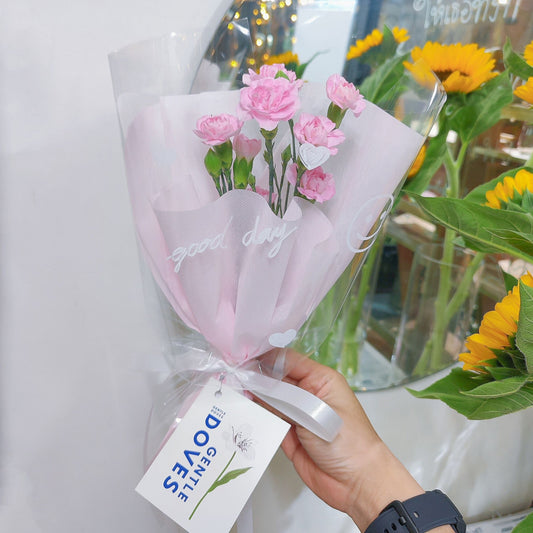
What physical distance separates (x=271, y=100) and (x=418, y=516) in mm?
490

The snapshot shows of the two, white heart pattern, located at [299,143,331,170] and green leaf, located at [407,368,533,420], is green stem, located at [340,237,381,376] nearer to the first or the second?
green leaf, located at [407,368,533,420]

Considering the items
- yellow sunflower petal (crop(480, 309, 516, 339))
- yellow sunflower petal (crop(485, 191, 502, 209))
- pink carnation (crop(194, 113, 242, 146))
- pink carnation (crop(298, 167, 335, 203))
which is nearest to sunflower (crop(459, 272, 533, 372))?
yellow sunflower petal (crop(480, 309, 516, 339))

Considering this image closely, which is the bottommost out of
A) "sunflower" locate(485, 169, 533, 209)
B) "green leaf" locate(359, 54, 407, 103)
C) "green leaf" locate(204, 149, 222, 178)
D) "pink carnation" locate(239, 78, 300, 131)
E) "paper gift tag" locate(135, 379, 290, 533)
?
"paper gift tag" locate(135, 379, 290, 533)

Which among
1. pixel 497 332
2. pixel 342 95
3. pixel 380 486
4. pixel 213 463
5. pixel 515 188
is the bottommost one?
pixel 380 486

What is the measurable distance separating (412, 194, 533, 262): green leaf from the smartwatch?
0.31 metres

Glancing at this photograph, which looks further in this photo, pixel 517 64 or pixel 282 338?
pixel 517 64

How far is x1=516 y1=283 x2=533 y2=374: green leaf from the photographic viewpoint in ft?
1.48

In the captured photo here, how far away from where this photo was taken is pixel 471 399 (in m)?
0.57

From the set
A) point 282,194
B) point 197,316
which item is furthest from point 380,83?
point 197,316

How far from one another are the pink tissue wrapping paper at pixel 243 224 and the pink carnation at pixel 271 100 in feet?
0.22

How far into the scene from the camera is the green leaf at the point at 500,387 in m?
0.50

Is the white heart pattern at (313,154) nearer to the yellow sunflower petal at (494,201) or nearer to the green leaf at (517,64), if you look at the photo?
the yellow sunflower petal at (494,201)

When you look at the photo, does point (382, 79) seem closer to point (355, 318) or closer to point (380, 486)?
point (355, 318)

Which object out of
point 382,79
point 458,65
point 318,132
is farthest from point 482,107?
point 318,132
